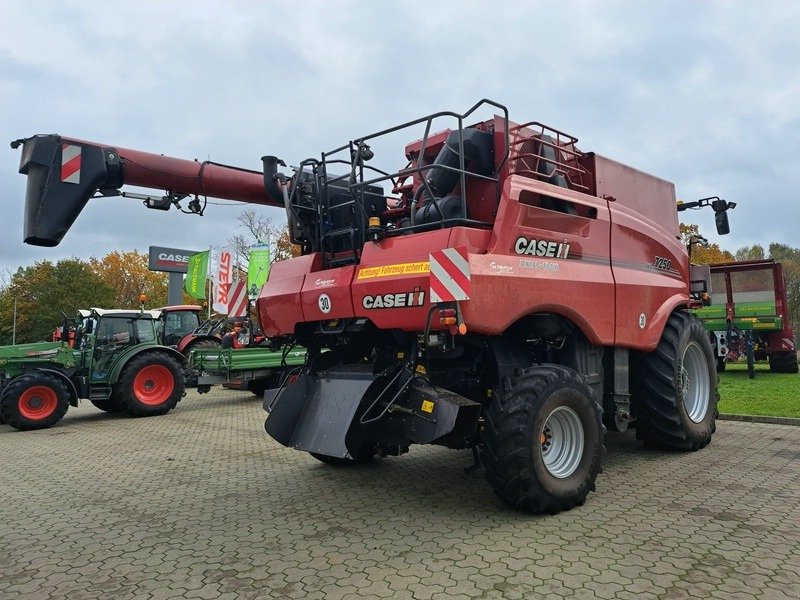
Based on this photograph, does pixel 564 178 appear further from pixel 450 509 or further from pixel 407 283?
pixel 450 509

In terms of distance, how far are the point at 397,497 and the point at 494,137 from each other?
10.9 ft

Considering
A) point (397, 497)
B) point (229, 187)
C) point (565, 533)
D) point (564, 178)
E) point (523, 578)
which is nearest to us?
point (523, 578)

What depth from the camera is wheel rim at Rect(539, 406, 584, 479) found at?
15.8 feet

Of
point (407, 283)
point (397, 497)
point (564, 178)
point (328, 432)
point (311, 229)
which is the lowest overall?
point (397, 497)

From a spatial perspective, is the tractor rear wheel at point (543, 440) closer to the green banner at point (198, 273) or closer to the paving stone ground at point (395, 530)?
the paving stone ground at point (395, 530)

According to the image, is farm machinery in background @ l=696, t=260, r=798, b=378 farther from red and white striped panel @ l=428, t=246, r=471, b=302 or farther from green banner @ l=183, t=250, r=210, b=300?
green banner @ l=183, t=250, r=210, b=300

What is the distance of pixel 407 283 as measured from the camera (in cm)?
454

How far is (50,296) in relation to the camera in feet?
150

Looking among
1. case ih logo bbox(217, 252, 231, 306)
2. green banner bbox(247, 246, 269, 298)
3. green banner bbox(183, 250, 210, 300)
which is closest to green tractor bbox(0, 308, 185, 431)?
green banner bbox(247, 246, 269, 298)

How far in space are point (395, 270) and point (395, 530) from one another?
194 cm

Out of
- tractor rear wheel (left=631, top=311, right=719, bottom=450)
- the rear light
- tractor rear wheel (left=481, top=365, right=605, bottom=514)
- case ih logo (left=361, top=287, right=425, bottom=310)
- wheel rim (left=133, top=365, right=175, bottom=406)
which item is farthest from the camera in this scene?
wheel rim (left=133, top=365, right=175, bottom=406)

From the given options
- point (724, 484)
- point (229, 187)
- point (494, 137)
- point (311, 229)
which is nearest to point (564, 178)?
point (494, 137)

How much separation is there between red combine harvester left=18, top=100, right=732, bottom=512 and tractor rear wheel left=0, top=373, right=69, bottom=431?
19.7ft

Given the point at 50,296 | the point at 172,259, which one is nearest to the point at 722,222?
the point at 172,259
